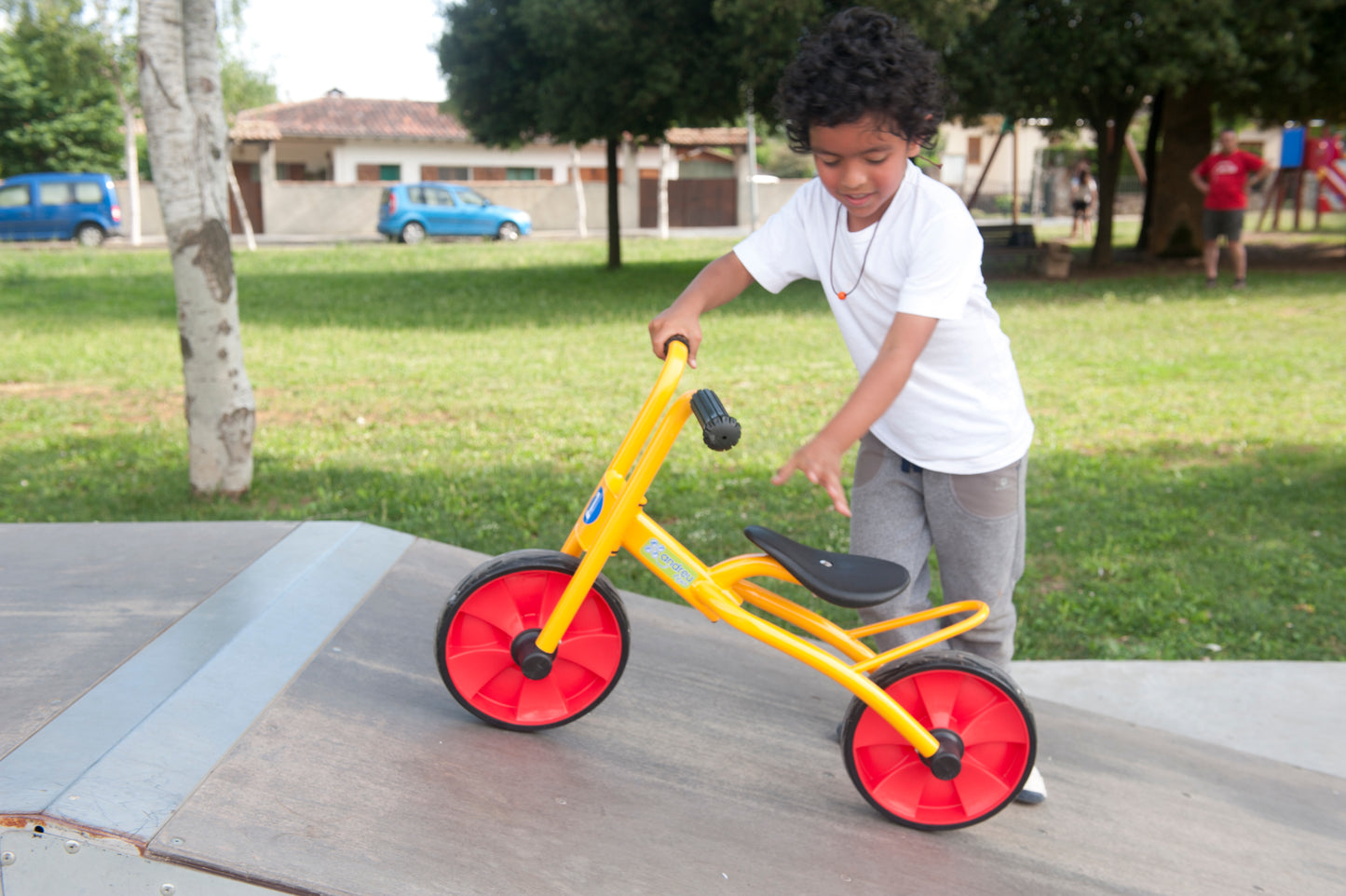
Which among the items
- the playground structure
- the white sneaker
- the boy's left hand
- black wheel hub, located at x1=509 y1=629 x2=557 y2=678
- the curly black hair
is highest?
the playground structure

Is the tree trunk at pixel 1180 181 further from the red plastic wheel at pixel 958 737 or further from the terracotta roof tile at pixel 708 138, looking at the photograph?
the terracotta roof tile at pixel 708 138

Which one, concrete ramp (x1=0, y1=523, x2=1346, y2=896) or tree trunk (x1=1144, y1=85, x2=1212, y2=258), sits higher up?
tree trunk (x1=1144, y1=85, x2=1212, y2=258)

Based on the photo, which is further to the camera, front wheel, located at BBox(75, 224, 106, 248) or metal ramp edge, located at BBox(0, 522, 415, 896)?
front wheel, located at BBox(75, 224, 106, 248)

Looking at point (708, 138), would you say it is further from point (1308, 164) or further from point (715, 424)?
point (715, 424)

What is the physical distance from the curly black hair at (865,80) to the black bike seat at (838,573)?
83 cm

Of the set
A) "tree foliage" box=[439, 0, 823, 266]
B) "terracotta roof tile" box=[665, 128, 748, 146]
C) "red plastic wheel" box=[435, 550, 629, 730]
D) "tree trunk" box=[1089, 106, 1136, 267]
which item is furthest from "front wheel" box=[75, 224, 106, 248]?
"red plastic wheel" box=[435, 550, 629, 730]

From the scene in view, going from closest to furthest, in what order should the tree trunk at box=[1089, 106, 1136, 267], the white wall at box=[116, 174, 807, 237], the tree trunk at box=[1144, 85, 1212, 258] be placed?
the tree trunk at box=[1089, 106, 1136, 267], the tree trunk at box=[1144, 85, 1212, 258], the white wall at box=[116, 174, 807, 237]

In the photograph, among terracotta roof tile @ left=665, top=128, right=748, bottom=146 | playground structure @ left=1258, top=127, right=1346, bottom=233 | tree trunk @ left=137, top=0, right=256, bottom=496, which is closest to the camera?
tree trunk @ left=137, top=0, right=256, bottom=496

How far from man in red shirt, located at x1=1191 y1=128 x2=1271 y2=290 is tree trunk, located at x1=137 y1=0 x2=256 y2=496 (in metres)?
11.8

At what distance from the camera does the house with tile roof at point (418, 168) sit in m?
34.7

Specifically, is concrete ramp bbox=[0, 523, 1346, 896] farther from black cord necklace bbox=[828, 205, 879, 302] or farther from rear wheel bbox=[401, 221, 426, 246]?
rear wheel bbox=[401, 221, 426, 246]

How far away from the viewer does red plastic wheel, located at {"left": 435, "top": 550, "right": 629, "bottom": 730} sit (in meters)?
2.42

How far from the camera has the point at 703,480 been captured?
5.70 meters

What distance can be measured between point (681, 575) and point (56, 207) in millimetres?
29642
